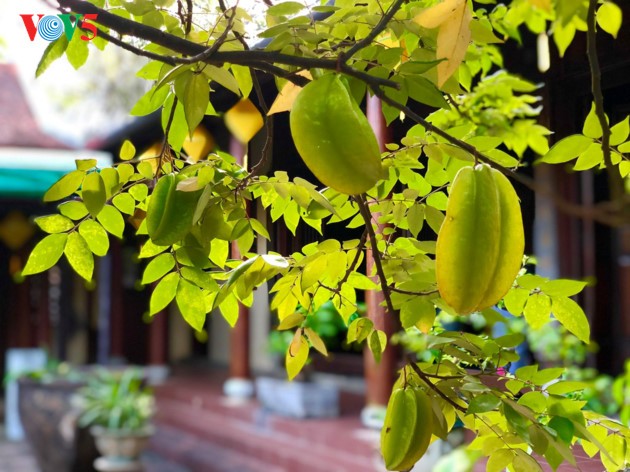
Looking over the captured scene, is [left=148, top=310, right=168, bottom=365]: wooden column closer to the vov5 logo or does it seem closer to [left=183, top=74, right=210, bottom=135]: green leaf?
the vov5 logo

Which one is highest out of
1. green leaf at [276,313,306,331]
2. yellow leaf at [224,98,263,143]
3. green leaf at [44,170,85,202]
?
yellow leaf at [224,98,263,143]

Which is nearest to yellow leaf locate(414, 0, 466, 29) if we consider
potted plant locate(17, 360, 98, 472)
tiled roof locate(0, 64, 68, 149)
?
potted plant locate(17, 360, 98, 472)

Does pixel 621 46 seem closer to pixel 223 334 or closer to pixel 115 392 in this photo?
pixel 115 392

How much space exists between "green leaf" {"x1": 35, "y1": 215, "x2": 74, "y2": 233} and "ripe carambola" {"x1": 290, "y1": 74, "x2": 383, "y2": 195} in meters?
0.35

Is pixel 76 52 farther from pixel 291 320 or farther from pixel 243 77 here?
pixel 291 320

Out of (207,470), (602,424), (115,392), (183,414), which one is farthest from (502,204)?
(183,414)

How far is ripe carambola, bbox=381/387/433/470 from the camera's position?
2.55ft

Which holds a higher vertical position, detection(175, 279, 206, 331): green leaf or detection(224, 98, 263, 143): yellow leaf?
detection(224, 98, 263, 143): yellow leaf

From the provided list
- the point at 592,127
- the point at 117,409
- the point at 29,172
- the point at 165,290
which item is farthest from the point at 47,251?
the point at 29,172

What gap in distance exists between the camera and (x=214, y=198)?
0.82 meters

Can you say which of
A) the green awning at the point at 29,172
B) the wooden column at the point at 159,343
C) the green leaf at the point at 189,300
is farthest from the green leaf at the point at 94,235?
the wooden column at the point at 159,343

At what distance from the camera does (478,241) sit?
64 centimetres

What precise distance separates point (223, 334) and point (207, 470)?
4201mm

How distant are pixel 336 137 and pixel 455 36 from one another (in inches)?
5.6
